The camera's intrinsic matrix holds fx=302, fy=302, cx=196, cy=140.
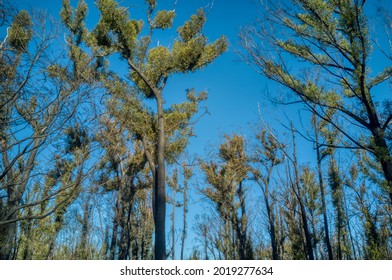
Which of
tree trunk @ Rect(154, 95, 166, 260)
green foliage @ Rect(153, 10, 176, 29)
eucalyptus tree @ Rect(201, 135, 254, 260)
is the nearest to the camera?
tree trunk @ Rect(154, 95, 166, 260)

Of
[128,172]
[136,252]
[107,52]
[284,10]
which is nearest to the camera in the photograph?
[284,10]

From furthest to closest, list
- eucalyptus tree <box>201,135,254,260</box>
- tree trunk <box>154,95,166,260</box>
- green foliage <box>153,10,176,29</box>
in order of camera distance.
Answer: eucalyptus tree <box>201,135,254,260</box> → green foliage <box>153,10,176,29</box> → tree trunk <box>154,95,166,260</box>

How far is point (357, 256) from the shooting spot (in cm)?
1741

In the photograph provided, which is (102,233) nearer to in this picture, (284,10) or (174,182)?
(174,182)

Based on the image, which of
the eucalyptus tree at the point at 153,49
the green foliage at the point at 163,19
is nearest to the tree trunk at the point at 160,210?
the eucalyptus tree at the point at 153,49

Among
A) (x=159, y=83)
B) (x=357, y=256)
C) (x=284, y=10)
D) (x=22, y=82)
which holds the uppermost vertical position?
(x=159, y=83)

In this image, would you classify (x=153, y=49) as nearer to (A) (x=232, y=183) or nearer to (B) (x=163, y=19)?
(B) (x=163, y=19)

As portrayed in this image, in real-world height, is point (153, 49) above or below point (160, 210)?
above

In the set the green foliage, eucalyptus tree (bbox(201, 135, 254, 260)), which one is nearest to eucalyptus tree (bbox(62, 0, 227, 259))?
the green foliage

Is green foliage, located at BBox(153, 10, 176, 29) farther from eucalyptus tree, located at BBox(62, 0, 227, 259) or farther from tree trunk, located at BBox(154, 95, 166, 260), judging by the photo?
tree trunk, located at BBox(154, 95, 166, 260)

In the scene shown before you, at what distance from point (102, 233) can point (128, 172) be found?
3963mm

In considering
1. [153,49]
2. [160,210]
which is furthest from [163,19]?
[160,210]

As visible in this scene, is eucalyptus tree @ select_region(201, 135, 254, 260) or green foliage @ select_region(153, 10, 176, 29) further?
eucalyptus tree @ select_region(201, 135, 254, 260)

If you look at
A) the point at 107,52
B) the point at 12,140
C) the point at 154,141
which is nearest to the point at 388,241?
the point at 154,141
